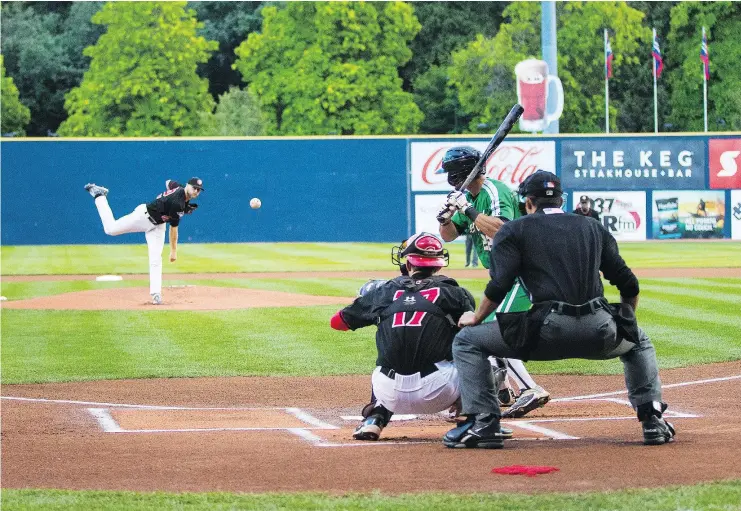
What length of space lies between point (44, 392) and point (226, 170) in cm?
2781

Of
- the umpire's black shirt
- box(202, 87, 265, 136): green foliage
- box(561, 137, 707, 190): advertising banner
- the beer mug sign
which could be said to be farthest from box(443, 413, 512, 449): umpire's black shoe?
box(202, 87, 265, 136): green foliage

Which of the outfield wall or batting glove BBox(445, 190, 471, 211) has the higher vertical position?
batting glove BBox(445, 190, 471, 211)

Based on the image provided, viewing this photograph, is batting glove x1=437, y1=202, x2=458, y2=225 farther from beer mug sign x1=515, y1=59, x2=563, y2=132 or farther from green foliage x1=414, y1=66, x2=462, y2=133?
green foliage x1=414, y1=66, x2=462, y2=133

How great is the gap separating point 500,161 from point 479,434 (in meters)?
30.7

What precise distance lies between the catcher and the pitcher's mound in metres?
10.3

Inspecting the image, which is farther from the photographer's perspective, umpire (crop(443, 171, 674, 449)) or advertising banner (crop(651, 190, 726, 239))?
advertising banner (crop(651, 190, 726, 239))

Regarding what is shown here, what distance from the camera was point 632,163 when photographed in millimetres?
37312

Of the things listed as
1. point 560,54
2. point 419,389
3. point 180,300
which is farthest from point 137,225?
point 560,54

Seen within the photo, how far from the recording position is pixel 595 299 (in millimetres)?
6762

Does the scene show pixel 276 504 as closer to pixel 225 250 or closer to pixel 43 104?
pixel 225 250

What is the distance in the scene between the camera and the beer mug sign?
37.0 meters

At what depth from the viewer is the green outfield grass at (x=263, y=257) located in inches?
1084

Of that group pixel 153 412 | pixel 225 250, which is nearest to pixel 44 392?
pixel 153 412

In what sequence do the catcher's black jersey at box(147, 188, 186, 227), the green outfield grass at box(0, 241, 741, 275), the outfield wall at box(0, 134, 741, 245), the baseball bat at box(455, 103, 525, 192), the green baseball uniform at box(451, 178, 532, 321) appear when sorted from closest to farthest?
the baseball bat at box(455, 103, 525, 192)
the green baseball uniform at box(451, 178, 532, 321)
the catcher's black jersey at box(147, 188, 186, 227)
the green outfield grass at box(0, 241, 741, 275)
the outfield wall at box(0, 134, 741, 245)
